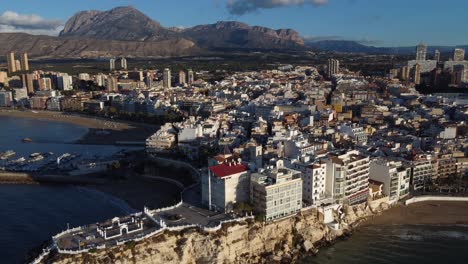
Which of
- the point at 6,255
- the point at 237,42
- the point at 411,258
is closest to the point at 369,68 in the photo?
the point at 411,258

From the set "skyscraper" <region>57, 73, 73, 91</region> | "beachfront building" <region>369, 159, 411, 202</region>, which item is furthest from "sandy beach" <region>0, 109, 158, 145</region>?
"beachfront building" <region>369, 159, 411, 202</region>

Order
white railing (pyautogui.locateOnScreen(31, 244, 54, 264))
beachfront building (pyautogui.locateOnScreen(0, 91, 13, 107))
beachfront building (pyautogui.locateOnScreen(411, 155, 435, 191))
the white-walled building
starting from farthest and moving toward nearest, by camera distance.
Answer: beachfront building (pyautogui.locateOnScreen(0, 91, 13, 107)) < the white-walled building < beachfront building (pyautogui.locateOnScreen(411, 155, 435, 191)) < white railing (pyautogui.locateOnScreen(31, 244, 54, 264))

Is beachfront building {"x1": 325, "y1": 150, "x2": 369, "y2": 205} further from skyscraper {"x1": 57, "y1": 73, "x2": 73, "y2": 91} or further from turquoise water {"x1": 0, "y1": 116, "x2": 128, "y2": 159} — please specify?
skyscraper {"x1": 57, "y1": 73, "x2": 73, "y2": 91}

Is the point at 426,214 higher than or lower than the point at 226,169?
lower

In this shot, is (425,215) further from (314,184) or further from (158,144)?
(158,144)

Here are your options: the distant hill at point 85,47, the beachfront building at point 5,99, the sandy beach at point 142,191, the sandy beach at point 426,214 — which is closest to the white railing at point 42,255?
the sandy beach at point 142,191

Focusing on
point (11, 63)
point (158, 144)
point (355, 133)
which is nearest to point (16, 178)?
point (158, 144)

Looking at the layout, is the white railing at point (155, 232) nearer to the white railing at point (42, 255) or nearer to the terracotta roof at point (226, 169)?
the white railing at point (42, 255)

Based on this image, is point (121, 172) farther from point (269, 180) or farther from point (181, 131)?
point (269, 180)
